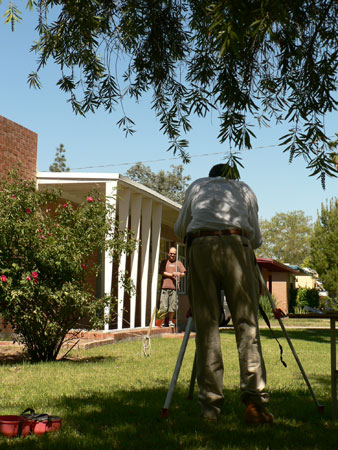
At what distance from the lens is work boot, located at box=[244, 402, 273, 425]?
13.9ft

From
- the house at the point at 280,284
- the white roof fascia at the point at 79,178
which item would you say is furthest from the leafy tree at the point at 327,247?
the white roof fascia at the point at 79,178

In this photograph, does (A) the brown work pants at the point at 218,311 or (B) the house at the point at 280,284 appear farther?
(B) the house at the point at 280,284

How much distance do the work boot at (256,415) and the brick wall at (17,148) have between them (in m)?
7.71

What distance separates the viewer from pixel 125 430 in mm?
4086

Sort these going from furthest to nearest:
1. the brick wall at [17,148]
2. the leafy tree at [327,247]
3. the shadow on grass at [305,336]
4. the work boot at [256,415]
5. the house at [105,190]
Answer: the leafy tree at [327,247], the shadow on grass at [305,336], the house at [105,190], the brick wall at [17,148], the work boot at [256,415]

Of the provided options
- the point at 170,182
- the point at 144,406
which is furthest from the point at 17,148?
the point at 170,182

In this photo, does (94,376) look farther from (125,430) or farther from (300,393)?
(125,430)

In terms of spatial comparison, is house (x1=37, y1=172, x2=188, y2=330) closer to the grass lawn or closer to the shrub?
the grass lawn

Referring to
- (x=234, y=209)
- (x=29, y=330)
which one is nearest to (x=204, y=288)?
(x=234, y=209)

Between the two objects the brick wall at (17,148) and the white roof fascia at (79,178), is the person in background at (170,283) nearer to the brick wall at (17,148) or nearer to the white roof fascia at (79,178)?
the white roof fascia at (79,178)

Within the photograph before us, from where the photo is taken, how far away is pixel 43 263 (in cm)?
785

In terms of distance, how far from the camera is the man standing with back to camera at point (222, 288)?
427 centimetres

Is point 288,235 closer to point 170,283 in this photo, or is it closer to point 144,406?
point 170,283

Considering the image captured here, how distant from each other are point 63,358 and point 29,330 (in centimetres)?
85
